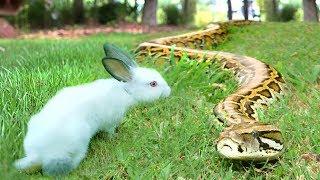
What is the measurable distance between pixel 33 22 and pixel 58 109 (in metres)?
20.0

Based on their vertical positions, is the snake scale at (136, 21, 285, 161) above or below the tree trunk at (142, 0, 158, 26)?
below

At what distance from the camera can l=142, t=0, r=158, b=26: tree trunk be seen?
19.1 meters

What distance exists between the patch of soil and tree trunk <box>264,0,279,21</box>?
4374 mm

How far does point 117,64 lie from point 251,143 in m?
0.94

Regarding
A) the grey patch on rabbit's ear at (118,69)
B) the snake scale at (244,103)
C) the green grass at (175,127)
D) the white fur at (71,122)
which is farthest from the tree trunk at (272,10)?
the white fur at (71,122)

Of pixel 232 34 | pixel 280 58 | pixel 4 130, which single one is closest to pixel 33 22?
pixel 232 34

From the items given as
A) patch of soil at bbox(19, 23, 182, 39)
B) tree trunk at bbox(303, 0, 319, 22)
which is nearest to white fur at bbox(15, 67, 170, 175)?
tree trunk at bbox(303, 0, 319, 22)

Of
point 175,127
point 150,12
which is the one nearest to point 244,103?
point 175,127

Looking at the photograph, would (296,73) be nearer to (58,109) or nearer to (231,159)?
(231,159)

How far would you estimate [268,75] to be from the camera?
18.6 feet

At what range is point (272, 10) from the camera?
23359 mm

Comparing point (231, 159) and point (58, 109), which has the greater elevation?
point (58, 109)

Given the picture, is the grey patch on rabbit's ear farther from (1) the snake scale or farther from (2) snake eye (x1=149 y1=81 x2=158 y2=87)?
(1) the snake scale

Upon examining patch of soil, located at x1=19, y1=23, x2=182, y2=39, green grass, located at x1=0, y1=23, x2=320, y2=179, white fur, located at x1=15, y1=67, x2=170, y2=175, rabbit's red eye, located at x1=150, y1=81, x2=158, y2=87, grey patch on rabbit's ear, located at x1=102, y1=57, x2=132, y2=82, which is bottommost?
patch of soil, located at x1=19, y1=23, x2=182, y2=39
